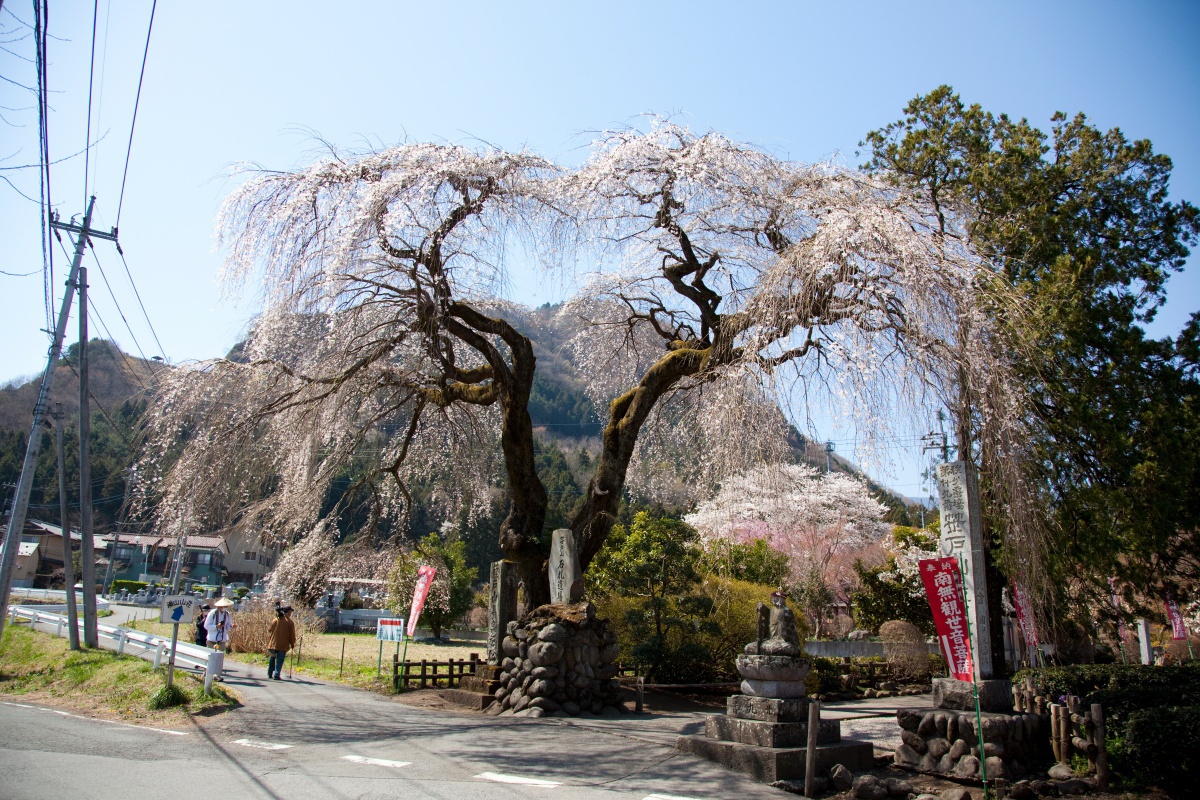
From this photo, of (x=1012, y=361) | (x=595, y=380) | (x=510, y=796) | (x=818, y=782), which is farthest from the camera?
(x=595, y=380)

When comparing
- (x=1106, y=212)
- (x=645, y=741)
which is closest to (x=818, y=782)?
(x=645, y=741)

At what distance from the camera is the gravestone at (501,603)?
1126 centimetres

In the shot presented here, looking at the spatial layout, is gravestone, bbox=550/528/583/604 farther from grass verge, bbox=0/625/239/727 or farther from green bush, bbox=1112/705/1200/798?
green bush, bbox=1112/705/1200/798

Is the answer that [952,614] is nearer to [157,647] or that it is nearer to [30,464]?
[157,647]

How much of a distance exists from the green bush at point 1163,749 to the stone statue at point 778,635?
306cm

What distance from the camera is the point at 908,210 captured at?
28.9 ft

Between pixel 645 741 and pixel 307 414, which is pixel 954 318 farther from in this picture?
pixel 307 414

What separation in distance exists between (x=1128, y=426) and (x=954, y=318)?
4.62m

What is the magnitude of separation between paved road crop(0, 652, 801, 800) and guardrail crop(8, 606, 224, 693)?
4.22 feet

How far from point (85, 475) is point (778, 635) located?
11481 mm

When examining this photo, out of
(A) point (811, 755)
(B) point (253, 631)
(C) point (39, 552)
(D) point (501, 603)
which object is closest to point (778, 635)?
(A) point (811, 755)

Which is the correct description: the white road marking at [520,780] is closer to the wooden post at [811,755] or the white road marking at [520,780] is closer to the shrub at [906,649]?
the wooden post at [811,755]

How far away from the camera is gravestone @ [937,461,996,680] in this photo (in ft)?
23.7

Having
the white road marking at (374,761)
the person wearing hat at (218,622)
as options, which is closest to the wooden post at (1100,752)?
the white road marking at (374,761)
